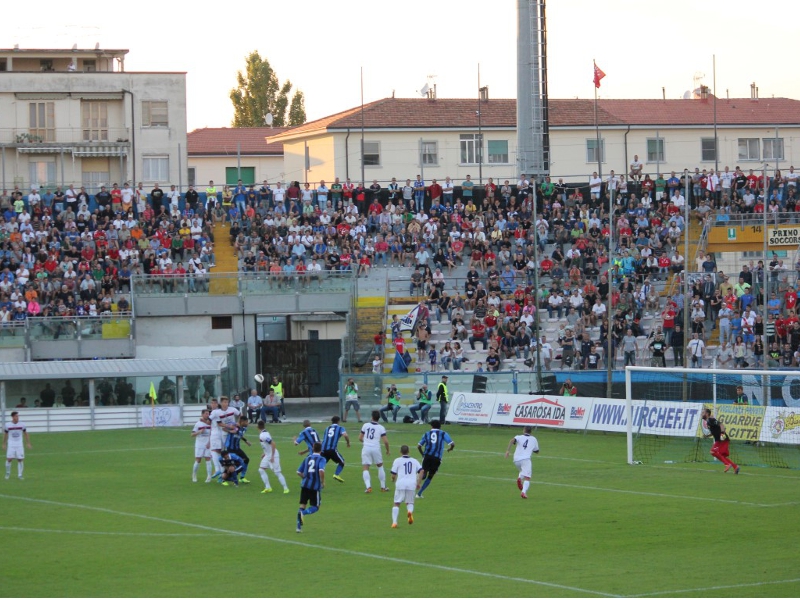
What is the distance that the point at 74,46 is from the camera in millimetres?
73438

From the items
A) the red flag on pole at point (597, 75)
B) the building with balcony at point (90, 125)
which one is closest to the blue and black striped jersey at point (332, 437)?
the red flag on pole at point (597, 75)

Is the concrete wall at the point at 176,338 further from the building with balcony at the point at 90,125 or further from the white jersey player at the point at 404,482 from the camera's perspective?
the white jersey player at the point at 404,482

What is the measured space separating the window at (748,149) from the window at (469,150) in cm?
1581

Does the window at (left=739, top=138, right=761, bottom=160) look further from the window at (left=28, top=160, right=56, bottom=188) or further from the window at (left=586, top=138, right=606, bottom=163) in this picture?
the window at (left=28, top=160, right=56, bottom=188)

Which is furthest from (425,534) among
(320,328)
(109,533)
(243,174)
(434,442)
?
(243,174)

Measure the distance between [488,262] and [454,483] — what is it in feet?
79.3

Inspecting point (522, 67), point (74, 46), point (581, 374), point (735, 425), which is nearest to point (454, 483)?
point (735, 425)

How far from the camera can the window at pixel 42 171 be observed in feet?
221

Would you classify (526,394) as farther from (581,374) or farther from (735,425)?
(735,425)

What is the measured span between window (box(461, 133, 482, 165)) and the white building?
0.06 m

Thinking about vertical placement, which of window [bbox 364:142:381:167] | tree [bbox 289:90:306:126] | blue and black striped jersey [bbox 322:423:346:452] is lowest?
blue and black striped jersey [bbox 322:423:346:452]

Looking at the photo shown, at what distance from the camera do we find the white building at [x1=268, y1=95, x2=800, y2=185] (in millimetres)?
70125

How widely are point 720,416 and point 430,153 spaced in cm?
3953

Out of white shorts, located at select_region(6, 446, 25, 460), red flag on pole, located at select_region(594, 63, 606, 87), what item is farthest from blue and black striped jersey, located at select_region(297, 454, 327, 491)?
red flag on pole, located at select_region(594, 63, 606, 87)
